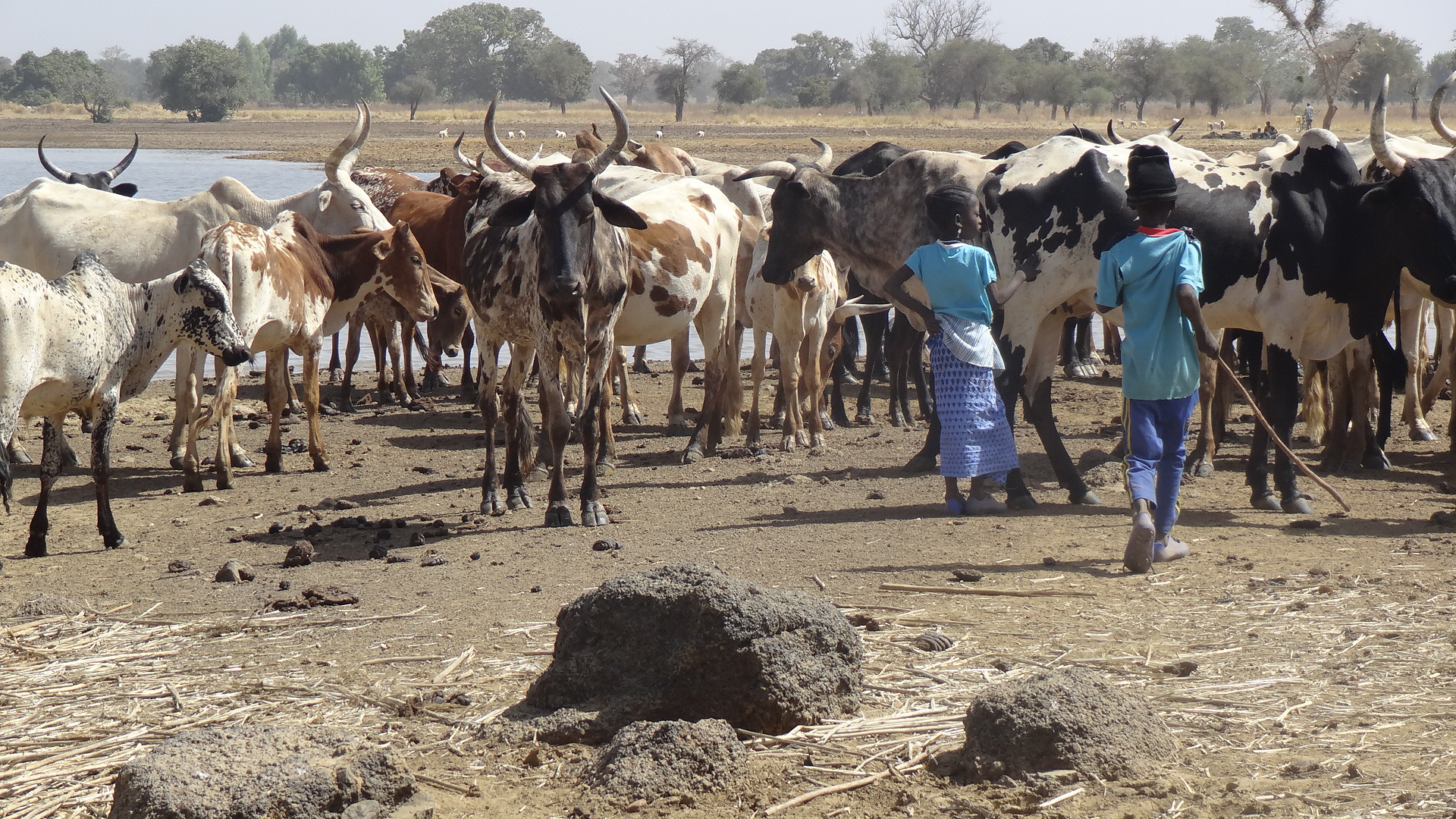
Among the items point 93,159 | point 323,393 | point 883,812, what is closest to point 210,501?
point 323,393

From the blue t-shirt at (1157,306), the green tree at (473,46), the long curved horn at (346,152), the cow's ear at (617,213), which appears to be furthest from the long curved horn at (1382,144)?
the green tree at (473,46)

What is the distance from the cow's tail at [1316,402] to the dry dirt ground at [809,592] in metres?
0.50

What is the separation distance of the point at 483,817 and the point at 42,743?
5.49 ft

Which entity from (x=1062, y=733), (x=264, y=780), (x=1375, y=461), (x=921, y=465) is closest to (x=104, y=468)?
(x=264, y=780)

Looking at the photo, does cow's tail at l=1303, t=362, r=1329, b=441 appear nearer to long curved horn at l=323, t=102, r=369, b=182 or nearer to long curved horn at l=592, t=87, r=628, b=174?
long curved horn at l=592, t=87, r=628, b=174

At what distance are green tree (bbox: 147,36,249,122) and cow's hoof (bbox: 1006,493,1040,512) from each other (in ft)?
229

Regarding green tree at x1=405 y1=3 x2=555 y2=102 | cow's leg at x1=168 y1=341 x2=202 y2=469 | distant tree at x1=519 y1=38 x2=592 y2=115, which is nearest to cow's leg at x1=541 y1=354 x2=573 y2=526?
cow's leg at x1=168 y1=341 x2=202 y2=469

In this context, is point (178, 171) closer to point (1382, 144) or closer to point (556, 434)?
point (556, 434)

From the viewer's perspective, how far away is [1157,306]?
6734 mm

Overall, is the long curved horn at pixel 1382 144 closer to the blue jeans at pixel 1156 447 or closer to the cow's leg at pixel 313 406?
the blue jeans at pixel 1156 447

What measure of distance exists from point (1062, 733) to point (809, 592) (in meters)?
2.29

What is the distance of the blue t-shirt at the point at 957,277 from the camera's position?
785cm

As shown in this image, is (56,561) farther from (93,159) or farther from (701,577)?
(93,159)

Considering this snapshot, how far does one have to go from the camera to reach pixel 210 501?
9172 mm
